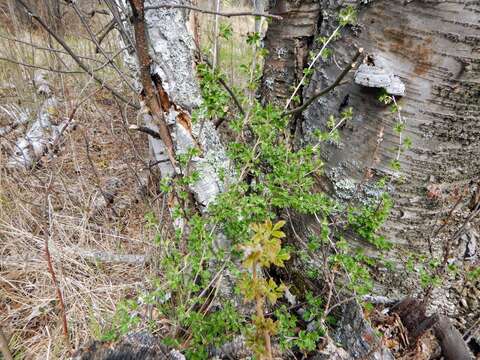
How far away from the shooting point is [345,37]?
3.91 ft

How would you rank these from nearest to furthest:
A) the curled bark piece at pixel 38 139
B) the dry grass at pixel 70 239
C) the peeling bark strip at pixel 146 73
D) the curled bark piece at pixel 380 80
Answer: the peeling bark strip at pixel 146 73 < the curled bark piece at pixel 380 80 < the dry grass at pixel 70 239 < the curled bark piece at pixel 38 139

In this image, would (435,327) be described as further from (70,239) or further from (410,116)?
(70,239)

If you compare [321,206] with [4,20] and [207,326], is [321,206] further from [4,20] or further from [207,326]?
[4,20]

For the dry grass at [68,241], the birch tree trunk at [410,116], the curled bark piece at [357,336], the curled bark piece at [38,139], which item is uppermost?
the birch tree trunk at [410,116]

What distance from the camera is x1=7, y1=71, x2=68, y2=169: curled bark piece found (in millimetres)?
2541

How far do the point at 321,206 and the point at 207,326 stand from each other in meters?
0.53

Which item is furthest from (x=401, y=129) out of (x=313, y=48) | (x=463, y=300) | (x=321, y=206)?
(x=463, y=300)

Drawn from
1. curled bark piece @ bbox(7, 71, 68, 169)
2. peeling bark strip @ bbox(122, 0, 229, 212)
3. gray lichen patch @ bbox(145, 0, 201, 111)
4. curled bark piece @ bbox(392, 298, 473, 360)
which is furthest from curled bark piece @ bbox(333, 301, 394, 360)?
curled bark piece @ bbox(7, 71, 68, 169)

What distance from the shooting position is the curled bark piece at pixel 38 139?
2.54 metres

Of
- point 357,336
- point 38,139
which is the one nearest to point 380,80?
point 357,336

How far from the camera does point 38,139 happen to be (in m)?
2.77

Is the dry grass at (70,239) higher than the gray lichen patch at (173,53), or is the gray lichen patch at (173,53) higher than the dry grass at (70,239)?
the gray lichen patch at (173,53)

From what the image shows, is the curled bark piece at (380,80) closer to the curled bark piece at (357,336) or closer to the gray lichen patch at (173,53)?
the gray lichen patch at (173,53)

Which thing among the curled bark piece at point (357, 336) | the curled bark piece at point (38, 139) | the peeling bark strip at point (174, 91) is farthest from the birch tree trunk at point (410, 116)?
the curled bark piece at point (38, 139)
